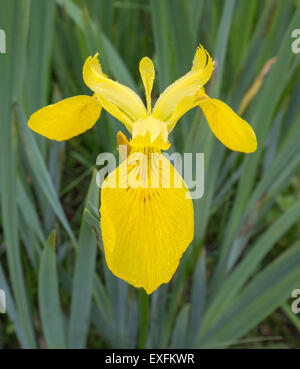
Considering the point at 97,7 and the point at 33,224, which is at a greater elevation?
the point at 97,7

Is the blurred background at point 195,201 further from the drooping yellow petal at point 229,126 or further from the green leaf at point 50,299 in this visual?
the drooping yellow petal at point 229,126

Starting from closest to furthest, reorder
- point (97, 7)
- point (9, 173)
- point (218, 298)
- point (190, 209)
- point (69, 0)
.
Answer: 1. point (190, 209)
2. point (9, 173)
3. point (218, 298)
4. point (69, 0)
5. point (97, 7)

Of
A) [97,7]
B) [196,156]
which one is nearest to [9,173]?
[196,156]

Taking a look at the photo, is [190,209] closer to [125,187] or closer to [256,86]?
[125,187]

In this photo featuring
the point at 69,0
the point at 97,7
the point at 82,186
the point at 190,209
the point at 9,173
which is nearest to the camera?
the point at 190,209
